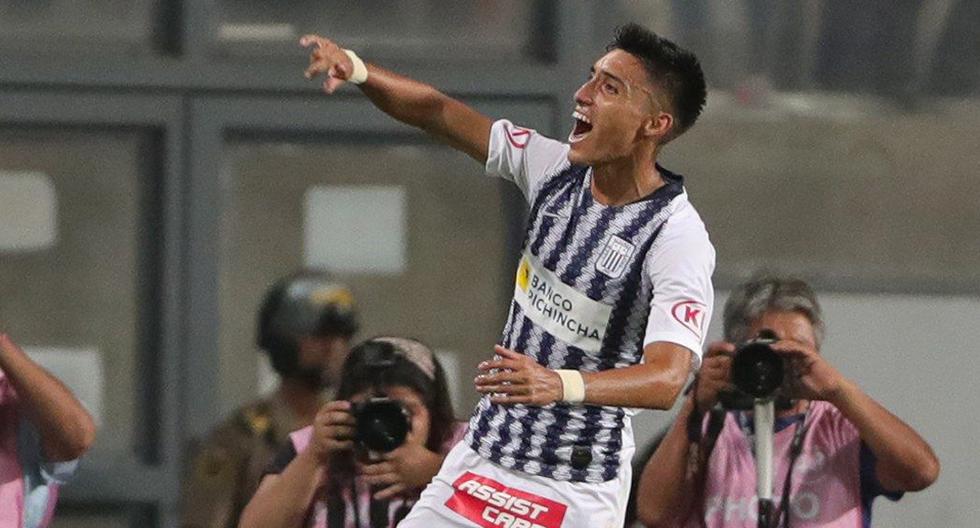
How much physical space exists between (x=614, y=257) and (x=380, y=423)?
0.75m

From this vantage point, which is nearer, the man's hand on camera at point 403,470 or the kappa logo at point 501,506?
the kappa logo at point 501,506

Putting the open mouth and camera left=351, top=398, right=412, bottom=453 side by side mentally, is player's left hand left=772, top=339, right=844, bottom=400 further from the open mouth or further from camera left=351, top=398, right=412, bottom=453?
camera left=351, top=398, right=412, bottom=453

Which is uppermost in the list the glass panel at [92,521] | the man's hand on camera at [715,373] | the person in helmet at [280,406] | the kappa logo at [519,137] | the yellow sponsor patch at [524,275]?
the kappa logo at [519,137]

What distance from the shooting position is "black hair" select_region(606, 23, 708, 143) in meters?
6.02

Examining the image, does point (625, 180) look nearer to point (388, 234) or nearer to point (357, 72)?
point (357, 72)

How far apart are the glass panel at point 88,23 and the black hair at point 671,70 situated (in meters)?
2.61

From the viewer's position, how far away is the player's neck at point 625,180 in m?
6.04


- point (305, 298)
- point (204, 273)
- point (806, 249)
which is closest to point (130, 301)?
point (204, 273)

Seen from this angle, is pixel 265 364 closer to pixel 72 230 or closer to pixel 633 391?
pixel 72 230

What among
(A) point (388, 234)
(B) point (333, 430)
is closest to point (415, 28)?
(A) point (388, 234)

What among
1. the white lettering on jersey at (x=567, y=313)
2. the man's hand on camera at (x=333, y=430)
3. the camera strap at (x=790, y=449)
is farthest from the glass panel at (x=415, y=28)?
the white lettering on jersey at (x=567, y=313)

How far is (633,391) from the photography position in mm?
5578

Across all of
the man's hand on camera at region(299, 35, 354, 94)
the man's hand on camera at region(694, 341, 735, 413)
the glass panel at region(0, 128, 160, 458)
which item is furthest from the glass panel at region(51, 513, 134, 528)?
the man's hand on camera at region(299, 35, 354, 94)

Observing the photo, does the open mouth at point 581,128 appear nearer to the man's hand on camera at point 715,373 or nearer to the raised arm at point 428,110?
the raised arm at point 428,110
